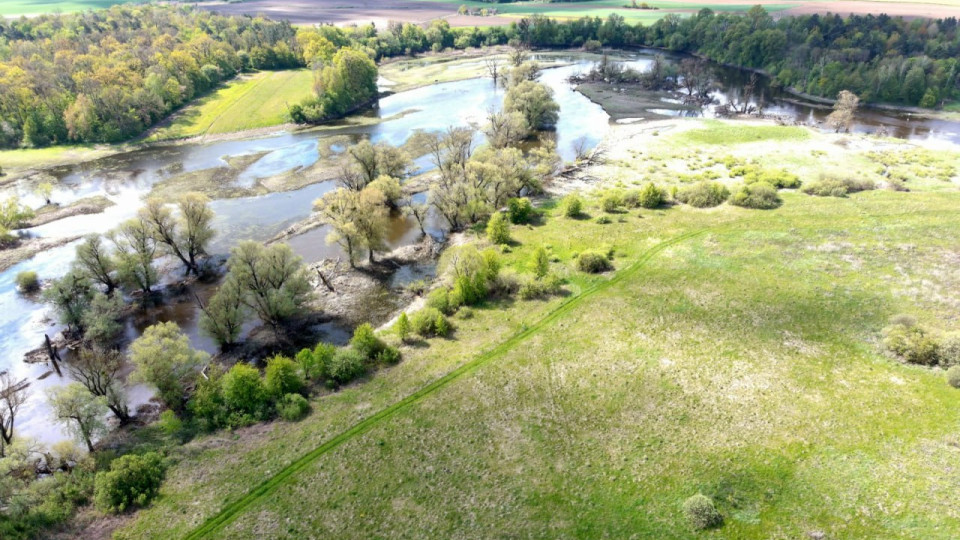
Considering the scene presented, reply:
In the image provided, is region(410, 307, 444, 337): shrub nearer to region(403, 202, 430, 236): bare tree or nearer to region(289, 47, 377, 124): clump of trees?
region(403, 202, 430, 236): bare tree

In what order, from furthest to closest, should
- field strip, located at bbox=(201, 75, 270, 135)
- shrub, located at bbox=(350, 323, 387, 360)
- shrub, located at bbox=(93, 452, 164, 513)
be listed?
field strip, located at bbox=(201, 75, 270, 135)
shrub, located at bbox=(350, 323, 387, 360)
shrub, located at bbox=(93, 452, 164, 513)

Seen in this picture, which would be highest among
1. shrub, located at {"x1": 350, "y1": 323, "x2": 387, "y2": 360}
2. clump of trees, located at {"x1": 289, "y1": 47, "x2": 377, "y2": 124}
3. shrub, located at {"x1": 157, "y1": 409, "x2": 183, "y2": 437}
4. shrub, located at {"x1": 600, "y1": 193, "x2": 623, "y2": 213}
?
clump of trees, located at {"x1": 289, "y1": 47, "x2": 377, "y2": 124}

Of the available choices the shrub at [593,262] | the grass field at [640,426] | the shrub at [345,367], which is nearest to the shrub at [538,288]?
the grass field at [640,426]

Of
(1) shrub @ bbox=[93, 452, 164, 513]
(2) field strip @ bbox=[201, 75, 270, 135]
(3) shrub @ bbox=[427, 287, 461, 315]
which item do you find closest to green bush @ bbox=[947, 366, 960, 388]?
(3) shrub @ bbox=[427, 287, 461, 315]

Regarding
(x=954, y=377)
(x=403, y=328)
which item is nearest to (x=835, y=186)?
(x=954, y=377)

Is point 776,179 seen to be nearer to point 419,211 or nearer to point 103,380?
point 419,211

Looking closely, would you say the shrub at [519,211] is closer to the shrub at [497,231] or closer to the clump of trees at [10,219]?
the shrub at [497,231]

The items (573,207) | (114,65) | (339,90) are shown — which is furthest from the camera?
(339,90)
